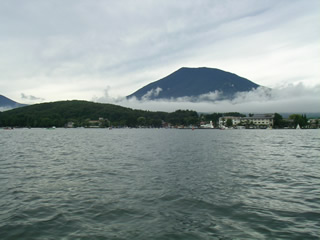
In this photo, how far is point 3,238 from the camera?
8.49 m

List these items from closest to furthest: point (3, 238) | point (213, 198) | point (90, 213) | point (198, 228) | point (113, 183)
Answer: point (3, 238), point (198, 228), point (90, 213), point (213, 198), point (113, 183)

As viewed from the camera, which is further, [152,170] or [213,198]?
[152,170]

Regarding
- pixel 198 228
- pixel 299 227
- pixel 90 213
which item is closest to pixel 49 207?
pixel 90 213

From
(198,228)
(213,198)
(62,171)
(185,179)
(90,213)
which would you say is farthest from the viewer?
(62,171)

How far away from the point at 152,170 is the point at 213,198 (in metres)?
8.60

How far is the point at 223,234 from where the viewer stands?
8.74 metres

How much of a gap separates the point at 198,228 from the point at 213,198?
155 inches

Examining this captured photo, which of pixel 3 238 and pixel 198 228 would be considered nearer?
pixel 3 238

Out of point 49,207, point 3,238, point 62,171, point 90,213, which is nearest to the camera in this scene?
point 3,238

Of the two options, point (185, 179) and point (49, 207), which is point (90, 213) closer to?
point (49, 207)

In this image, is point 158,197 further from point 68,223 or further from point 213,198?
point 68,223

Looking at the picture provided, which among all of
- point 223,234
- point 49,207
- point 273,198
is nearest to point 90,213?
point 49,207

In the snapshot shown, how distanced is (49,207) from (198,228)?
6.76m

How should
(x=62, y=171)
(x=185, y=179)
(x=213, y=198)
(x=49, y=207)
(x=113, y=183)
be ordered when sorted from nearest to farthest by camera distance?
1. (x=49, y=207)
2. (x=213, y=198)
3. (x=113, y=183)
4. (x=185, y=179)
5. (x=62, y=171)
